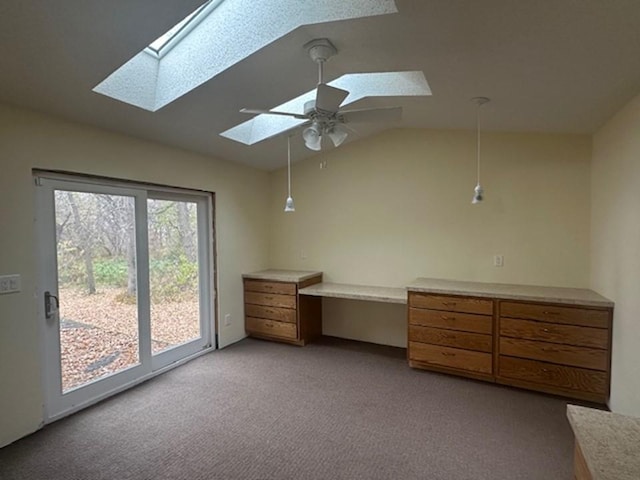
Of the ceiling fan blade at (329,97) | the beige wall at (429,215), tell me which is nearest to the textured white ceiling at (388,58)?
the ceiling fan blade at (329,97)

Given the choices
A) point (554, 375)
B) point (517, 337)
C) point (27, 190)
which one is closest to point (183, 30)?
point (27, 190)

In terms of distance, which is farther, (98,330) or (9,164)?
(98,330)

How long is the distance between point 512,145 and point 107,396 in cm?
460

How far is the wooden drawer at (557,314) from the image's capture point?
2771 mm

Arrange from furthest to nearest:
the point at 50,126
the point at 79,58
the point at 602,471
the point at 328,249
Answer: the point at 328,249
the point at 50,126
the point at 79,58
the point at 602,471

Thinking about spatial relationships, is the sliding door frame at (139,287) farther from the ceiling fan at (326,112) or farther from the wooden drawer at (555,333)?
the wooden drawer at (555,333)

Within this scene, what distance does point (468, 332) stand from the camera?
326 centimetres

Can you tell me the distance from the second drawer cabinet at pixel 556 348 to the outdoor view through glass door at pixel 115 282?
3318mm

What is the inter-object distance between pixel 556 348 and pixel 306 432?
7.30ft

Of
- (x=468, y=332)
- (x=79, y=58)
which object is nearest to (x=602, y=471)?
(x=468, y=332)

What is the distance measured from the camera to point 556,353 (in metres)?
2.92

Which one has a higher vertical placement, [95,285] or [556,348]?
[95,285]

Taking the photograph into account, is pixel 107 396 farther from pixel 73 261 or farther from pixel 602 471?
pixel 602 471

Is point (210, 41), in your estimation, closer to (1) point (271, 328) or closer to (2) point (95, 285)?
(2) point (95, 285)
